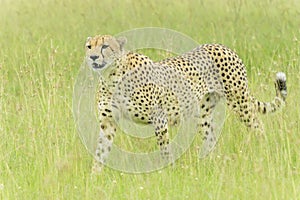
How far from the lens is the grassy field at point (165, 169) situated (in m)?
4.40

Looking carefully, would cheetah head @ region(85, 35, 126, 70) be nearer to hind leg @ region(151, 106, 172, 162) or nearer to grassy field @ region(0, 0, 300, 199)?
grassy field @ region(0, 0, 300, 199)

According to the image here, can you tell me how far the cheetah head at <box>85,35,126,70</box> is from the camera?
16.3ft

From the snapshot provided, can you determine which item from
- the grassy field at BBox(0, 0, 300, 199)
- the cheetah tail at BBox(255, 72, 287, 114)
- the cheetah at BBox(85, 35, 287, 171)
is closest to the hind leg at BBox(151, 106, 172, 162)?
the cheetah at BBox(85, 35, 287, 171)

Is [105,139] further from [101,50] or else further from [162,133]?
[101,50]

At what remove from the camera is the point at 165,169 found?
16.0 ft

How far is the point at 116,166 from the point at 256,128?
1070 mm

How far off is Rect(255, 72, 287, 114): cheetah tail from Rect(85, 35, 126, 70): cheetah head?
1118 mm

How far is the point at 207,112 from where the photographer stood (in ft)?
19.1

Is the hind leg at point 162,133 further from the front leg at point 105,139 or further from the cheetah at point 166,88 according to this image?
the front leg at point 105,139

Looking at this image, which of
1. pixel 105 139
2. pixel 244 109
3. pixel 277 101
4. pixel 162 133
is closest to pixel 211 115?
pixel 244 109

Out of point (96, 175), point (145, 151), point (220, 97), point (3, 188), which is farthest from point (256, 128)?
point (3, 188)

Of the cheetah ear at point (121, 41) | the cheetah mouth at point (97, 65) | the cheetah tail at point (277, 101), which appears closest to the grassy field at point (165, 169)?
the cheetah tail at point (277, 101)

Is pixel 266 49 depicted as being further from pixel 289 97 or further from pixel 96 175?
pixel 96 175

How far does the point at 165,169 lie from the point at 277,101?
117cm
